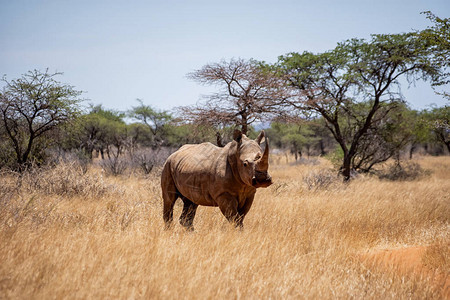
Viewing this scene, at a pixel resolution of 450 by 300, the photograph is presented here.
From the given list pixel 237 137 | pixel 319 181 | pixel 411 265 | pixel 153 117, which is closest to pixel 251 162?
pixel 237 137

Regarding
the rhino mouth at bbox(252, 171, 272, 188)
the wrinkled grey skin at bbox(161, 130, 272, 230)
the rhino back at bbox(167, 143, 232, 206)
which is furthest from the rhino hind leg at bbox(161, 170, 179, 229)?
the rhino mouth at bbox(252, 171, 272, 188)

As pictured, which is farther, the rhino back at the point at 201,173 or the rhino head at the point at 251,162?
the rhino back at the point at 201,173

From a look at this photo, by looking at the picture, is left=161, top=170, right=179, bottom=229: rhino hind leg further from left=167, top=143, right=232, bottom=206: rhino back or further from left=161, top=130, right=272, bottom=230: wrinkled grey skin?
left=167, top=143, right=232, bottom=206: rhino back

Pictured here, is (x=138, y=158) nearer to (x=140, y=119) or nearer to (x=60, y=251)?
(x=60, y=251)

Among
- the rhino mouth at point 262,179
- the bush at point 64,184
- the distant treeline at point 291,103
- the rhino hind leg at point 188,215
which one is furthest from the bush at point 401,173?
the rhino mouth at point 262,179

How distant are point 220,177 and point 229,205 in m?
0.39

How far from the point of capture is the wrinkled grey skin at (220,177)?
375cm

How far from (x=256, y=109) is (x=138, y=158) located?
9.16m

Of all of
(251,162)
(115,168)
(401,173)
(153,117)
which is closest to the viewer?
(251,162)

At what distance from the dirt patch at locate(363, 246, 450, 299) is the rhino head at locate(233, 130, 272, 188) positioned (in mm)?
1725

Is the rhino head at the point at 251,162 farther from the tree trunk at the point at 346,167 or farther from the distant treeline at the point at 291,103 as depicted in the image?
the tree trunk at the point at 346,167

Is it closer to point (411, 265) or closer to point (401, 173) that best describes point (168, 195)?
point (411, 265)

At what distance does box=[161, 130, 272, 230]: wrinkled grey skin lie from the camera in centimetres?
375

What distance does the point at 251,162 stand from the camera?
369 cm
